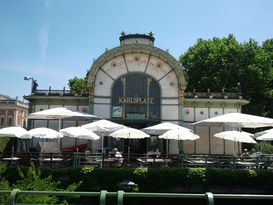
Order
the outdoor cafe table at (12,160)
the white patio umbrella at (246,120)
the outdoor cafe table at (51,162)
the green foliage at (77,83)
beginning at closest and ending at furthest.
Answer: the outdoor cafe table at (12,160) → the outdoor cafe table at (51,162) → the white patio umbrella at (246,120) → the green foliage at (77,83)

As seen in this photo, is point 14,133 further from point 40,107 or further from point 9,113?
point 9,113

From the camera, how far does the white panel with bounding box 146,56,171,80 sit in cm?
2756

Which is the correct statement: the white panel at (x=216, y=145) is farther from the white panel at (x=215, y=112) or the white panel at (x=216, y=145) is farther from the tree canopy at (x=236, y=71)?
the tree canopy at (x=236, y=71)

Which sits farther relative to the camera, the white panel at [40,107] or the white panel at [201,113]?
the white panel at [40,107]

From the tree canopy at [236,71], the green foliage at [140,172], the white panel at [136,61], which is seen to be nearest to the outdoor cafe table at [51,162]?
the green foliage at [140,172]

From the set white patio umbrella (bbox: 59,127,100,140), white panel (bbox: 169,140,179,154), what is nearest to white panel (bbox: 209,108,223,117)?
white panel (bbox: 169,140,179,154)

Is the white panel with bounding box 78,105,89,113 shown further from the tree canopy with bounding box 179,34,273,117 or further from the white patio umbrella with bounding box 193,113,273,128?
the tree canopy with bounding box 179,34,273,117

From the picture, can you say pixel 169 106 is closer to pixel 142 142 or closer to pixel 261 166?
pixel 142 142

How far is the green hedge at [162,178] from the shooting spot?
17609 millimetres

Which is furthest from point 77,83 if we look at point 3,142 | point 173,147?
point 173,147

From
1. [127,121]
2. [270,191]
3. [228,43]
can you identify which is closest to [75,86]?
[228,43]

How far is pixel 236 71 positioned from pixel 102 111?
63.4 feet

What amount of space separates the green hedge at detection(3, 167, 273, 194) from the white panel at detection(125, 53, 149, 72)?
11.6 m

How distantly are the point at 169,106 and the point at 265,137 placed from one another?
9584 millimetres
